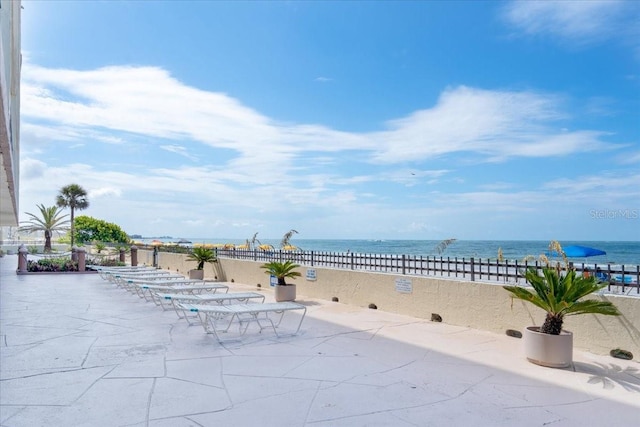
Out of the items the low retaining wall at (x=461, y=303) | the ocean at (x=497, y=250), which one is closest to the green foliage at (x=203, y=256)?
the ocean at (x=497, y=250)

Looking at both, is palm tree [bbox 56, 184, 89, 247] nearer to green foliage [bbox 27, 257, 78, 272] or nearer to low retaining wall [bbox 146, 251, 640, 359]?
green foliage [bbox 27, 257, 78, 272]

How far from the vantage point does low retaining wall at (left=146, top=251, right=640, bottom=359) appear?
6.03m

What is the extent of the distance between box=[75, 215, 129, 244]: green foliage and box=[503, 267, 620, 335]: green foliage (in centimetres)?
5360

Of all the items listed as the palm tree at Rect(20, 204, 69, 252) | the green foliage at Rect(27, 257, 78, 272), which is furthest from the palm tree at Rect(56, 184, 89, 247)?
the green foliage at Rect(27, 257, 78, 272)

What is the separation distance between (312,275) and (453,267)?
4107mm

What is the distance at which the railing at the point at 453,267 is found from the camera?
6.42m

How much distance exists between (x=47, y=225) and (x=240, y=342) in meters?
40.5

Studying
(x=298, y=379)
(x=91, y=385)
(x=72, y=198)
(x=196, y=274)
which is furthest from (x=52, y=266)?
(x=72, y=198)

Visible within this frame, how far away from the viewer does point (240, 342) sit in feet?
21.9

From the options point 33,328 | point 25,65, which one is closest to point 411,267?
point 33,328

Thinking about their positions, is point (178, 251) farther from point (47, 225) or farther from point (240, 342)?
point (47, 225)

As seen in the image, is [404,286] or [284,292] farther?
[284,292]

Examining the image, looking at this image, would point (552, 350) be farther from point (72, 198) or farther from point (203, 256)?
point (72, 198)

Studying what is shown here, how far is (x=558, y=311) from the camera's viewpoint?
5633 millimetres
